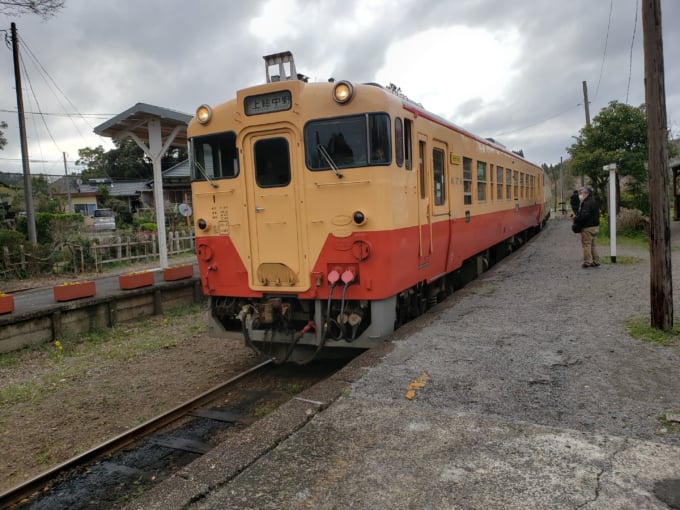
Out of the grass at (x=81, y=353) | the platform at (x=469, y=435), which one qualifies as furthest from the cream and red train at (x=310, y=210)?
the grass at (x=81, y=353)

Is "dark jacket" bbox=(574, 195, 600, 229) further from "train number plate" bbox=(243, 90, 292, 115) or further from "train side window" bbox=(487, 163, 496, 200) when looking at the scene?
"train number plate" bbox=(243, 90, 292, 115)

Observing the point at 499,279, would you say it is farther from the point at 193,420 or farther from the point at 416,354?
the point at 193,420

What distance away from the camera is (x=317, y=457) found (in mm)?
3373

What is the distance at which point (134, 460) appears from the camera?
4.60 meters

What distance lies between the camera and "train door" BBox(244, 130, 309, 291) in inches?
223

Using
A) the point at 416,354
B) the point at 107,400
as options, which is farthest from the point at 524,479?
Result: the point at 107,400

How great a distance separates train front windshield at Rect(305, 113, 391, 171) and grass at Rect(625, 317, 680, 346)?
3448mm

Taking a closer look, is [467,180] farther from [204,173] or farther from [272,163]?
[204,173]

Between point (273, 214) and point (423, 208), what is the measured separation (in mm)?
1886

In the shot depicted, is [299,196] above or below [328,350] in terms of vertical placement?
above

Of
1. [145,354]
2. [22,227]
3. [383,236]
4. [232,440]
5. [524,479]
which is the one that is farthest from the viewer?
[22,227]

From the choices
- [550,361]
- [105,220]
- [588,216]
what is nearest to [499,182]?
[588,216]

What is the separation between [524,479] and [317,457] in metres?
1.27

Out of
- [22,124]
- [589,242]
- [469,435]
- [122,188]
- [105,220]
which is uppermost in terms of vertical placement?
[22,124]
